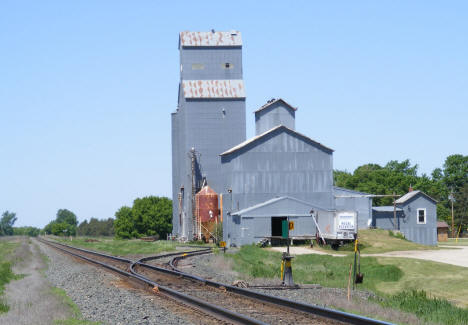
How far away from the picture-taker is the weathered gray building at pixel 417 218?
62406 millimetres

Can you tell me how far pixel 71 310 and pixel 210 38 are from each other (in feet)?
216

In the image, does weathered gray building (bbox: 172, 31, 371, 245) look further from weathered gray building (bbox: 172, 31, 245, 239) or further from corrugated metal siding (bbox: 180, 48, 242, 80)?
corrugated metal siding (bbox: 180, 48, 242, 80)

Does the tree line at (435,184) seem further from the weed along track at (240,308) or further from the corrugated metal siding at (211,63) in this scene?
the weed along track at (240,308)

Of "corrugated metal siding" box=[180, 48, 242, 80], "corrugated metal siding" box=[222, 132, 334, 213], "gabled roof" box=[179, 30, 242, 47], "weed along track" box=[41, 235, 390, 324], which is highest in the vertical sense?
"gabled roof" box=[179, 30, 242, 47]

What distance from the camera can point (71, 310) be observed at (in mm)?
14820

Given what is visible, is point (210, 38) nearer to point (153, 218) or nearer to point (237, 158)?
point (237, 158)

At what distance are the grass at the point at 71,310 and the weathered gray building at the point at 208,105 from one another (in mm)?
53750

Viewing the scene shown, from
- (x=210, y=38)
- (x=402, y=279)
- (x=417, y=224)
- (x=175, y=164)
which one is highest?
(x=210, y=38)

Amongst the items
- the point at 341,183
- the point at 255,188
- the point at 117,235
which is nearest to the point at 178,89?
the point at 255,188

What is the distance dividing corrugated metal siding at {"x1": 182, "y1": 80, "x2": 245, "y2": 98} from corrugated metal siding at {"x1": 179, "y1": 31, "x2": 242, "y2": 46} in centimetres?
491

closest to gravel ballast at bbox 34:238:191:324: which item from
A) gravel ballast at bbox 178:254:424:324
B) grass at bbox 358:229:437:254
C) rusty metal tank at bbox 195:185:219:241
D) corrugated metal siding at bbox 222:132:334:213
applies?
gravel ballast at bbox 178:254:424:324

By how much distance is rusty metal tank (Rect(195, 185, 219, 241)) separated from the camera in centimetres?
6894

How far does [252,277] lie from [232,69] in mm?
55247

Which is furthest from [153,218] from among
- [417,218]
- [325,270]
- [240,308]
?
[240,308]
